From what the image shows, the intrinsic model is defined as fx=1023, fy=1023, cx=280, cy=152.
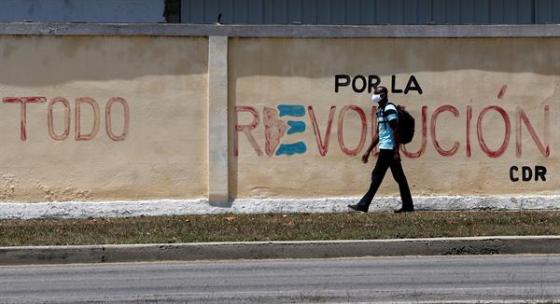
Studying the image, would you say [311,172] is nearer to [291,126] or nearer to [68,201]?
[291,126]

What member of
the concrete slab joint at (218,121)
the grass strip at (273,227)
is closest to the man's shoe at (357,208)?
the grass strip at (273,227)

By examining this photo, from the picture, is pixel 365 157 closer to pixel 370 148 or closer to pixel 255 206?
pixel 370 148

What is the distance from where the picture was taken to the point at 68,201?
13.6 metres

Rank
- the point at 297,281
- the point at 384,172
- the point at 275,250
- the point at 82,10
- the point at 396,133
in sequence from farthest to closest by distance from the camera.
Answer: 1. the point at 82,10
2. the point at 384,172
3. the point at 396,133
4. the point at 275,250
5. the point at 297,281

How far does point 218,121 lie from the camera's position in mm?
13625

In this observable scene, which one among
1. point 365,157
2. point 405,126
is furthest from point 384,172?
point 405,126

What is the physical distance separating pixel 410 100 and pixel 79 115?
4.43 metres

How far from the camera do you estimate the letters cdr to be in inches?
531

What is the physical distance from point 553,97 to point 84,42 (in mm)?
6328

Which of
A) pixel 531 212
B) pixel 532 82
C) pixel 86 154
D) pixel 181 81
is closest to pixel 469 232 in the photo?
pixel 531 212

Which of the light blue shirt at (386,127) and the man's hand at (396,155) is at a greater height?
the light blue shirt at (386,127)

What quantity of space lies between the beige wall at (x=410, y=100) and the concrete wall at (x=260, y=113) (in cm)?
1

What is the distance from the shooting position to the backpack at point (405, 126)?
13391 millimetres

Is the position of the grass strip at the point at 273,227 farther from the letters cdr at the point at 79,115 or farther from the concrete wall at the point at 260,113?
the letters cdr at the point at 79,115
